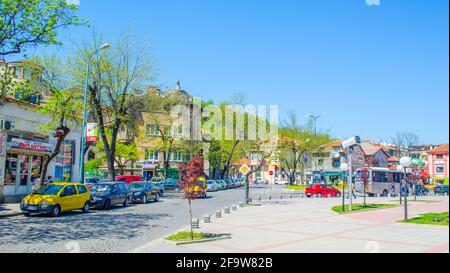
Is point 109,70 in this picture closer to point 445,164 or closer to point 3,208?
point 3,208

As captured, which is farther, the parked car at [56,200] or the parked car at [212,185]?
the parked car at [212,185]

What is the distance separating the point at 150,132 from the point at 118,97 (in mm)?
27616

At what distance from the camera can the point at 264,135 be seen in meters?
43.4

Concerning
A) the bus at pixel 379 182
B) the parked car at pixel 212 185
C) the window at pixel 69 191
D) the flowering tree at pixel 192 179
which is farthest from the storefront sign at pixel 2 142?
the bus at pixel 379 182

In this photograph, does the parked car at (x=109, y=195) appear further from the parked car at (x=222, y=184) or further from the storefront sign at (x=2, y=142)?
the parked car at (x=222, y=184)

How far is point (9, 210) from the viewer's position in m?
21.1

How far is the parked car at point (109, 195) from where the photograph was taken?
23.8 metres

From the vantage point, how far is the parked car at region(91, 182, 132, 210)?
78.0 feet

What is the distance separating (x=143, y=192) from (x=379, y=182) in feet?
103

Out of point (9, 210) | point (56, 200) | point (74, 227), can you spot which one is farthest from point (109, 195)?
point (74, 227)

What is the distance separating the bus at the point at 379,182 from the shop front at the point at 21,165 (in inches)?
1338

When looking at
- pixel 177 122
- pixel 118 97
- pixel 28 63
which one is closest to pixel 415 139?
pixel 177 122

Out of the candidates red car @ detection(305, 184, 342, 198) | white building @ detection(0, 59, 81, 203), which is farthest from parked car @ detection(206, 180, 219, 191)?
white building @ detection(0, 59, 81, 203)

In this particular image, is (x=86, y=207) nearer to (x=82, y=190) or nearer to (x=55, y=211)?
(x=82, y=190)
